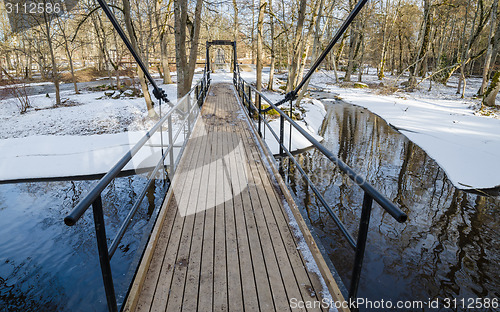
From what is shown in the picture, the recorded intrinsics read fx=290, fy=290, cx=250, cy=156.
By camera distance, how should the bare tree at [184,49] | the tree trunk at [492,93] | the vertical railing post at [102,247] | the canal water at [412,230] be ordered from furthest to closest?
the tree trunk at [492,93], the bare tree at [184,49], the canal water at [412,230], the vertical railing post at [102,247]

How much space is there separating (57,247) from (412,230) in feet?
18.8

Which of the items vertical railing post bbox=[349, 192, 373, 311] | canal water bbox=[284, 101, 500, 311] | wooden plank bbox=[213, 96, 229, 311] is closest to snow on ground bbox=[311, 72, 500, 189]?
canal water bbox=[284, 101, 500, 311]

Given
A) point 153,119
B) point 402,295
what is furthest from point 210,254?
point 153,119

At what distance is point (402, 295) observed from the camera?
363 cm

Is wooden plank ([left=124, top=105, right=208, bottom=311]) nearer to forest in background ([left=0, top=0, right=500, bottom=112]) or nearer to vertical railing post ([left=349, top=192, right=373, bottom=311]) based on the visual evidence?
vertical railing post ([left=349, top=192, right=373, bottom=311])

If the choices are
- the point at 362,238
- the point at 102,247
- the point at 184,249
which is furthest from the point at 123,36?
the point at 362,238

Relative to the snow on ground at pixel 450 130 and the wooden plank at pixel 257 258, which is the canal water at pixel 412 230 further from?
the wooden plank at pixel 257 258

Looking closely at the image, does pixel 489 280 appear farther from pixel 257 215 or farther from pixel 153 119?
pixel 153 119

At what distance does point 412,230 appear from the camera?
4.87 meters

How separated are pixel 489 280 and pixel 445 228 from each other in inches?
46.1

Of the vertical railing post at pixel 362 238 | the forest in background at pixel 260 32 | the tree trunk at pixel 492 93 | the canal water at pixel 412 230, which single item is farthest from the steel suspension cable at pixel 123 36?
the tree trunk at pixel 492 93

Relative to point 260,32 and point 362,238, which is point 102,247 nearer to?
point 362,238

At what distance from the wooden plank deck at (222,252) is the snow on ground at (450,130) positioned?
18.4ft

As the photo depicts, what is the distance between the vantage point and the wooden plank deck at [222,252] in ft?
6.48
